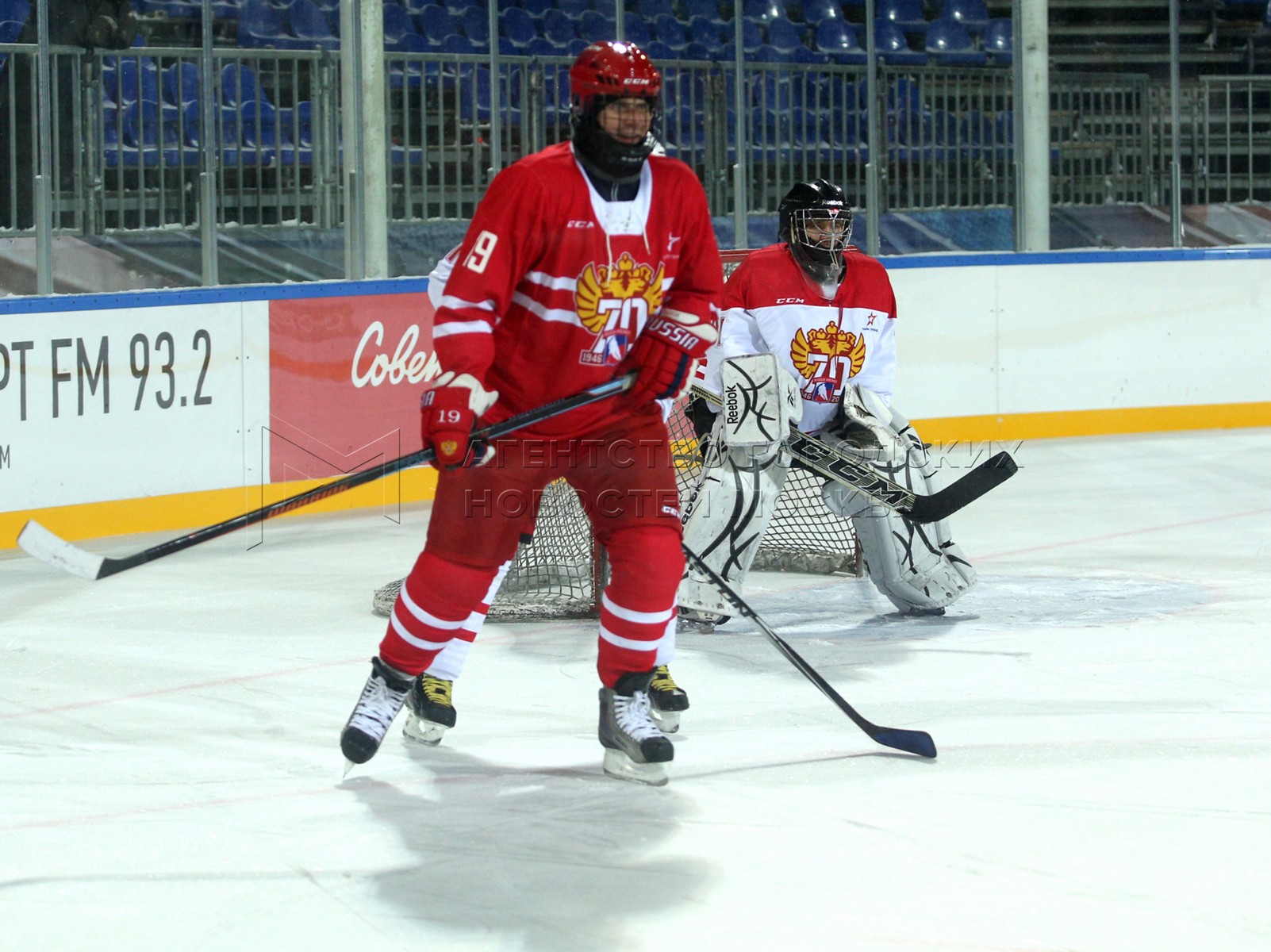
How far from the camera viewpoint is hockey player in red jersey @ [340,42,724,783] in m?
2.71

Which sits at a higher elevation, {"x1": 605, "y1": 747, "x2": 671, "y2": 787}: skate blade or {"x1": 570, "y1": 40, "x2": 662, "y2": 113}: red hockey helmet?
{"x1": 570, "y1": 40, "x2": 662, "y2": 113}: red hockey helmet

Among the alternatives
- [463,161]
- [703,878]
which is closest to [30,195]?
[463,161]

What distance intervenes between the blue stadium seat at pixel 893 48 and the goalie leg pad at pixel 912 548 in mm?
4274

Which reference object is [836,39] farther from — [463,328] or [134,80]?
[463,328]

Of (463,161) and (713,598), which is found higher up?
(463,161)

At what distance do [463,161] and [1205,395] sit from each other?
3504 mm

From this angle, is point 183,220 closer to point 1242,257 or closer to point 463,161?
point 463,161

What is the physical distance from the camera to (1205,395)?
26.0ft

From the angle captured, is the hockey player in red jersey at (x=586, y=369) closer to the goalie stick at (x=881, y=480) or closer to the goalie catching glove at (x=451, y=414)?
the goalie catching glove at (x=451, y=414)

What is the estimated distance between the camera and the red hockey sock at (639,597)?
283cm

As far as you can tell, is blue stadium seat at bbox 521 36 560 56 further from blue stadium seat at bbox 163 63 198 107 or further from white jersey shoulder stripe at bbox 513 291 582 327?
white jersey shoulder stripe at bbox 513 291 582 327

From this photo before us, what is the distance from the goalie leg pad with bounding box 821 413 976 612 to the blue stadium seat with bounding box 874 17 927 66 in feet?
14.0

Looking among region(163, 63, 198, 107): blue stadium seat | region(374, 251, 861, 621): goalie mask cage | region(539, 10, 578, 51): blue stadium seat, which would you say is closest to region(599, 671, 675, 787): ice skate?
region(374, 251, 861, 621): goalie mask cage

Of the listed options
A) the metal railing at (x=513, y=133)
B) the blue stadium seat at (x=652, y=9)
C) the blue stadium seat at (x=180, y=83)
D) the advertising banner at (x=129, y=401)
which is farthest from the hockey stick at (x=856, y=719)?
the blue stadium seat at (x=652, y=9)
